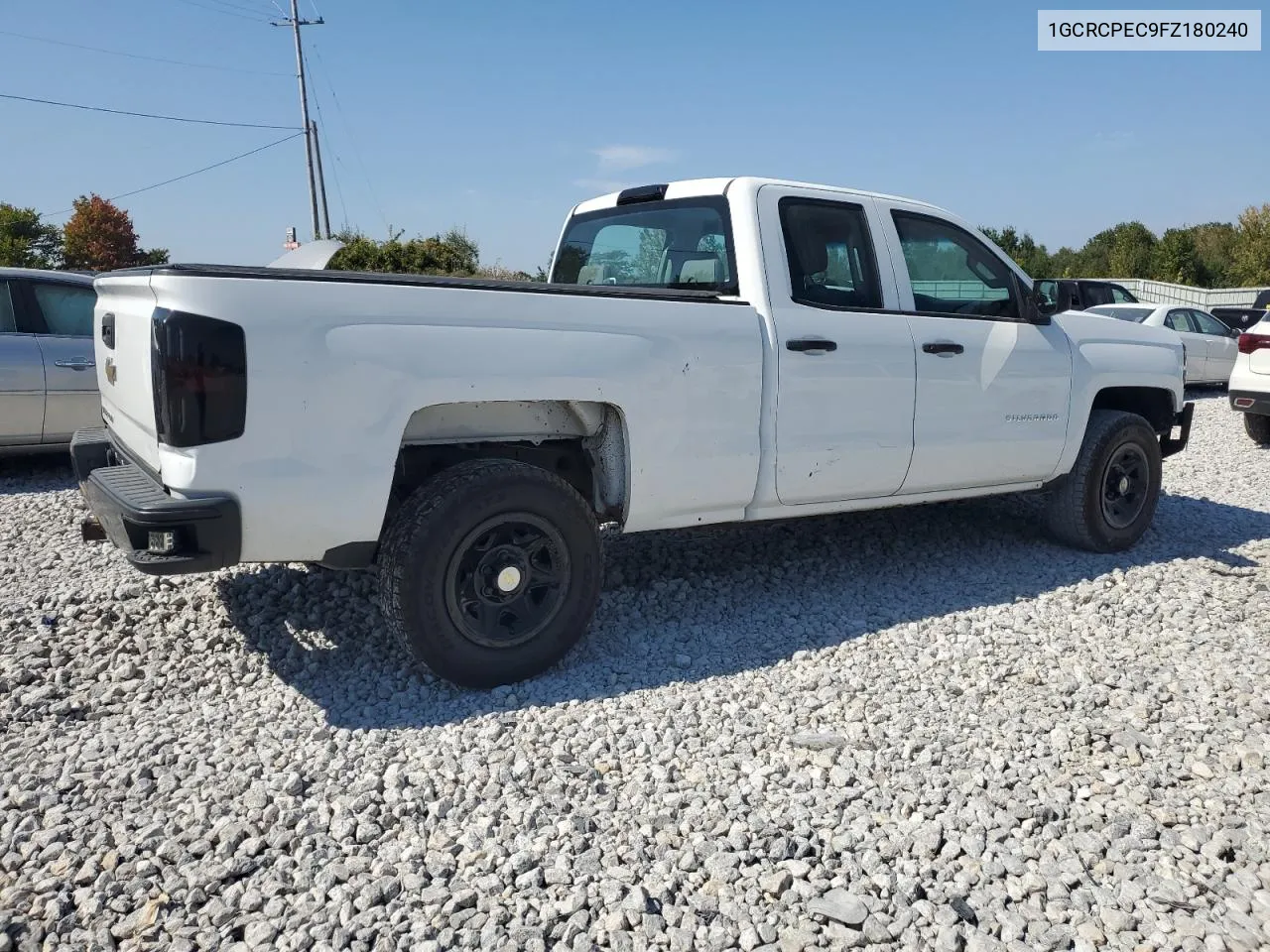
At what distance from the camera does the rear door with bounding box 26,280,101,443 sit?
7.14m

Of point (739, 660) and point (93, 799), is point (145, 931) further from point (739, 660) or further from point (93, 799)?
point (739, 660)

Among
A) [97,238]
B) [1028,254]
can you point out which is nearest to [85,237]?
[97,238]

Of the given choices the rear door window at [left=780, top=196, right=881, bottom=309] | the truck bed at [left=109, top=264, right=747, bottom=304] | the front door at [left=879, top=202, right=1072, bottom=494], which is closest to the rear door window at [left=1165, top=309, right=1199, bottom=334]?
the front door at [left=879, top=202, right=1072, bottom=494]

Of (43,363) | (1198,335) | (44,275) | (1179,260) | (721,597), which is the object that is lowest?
(721,597)

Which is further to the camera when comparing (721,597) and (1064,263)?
(1064,263)

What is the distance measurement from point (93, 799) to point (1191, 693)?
395 centimetres

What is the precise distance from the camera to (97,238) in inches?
1843

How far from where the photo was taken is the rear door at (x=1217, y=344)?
47.9ft

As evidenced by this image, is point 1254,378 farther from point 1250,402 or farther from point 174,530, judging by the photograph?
point 174,530

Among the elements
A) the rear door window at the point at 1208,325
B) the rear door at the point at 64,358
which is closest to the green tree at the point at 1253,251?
the rear door window at the point at 1208,325

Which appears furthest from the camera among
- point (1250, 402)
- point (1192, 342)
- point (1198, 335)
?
point (1198, 335)

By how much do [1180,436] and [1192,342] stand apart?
959 centimetres

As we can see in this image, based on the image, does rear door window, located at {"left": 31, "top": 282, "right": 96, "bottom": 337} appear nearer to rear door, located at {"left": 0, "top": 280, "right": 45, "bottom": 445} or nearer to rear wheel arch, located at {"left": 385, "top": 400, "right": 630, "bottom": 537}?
rear door, located at {"left": 0, "top": 280, "right": 45, "bottom": 445}

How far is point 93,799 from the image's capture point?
2869mm
